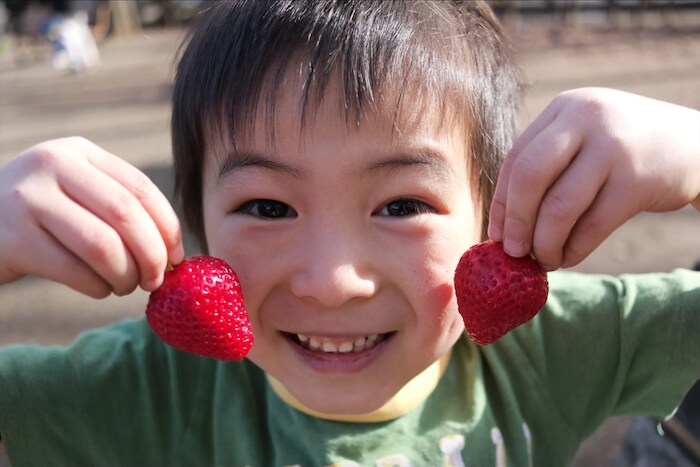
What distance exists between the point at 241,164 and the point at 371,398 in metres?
0.47

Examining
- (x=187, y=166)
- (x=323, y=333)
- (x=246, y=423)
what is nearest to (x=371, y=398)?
(x=323, y=333)

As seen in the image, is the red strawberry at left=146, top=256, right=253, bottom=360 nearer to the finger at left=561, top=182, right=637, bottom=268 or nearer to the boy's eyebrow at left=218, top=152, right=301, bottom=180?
the boy's eyebrow at left=218, top=152, right=301, bottom=180

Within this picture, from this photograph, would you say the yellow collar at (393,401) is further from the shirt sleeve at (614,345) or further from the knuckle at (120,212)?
the knuckle at (120,212)

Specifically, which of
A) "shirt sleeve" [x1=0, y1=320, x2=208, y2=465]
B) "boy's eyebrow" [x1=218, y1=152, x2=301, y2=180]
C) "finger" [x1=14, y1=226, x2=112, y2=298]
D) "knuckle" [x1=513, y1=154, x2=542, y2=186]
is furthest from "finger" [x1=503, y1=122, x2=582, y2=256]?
"shirt sleeve" [x1=0, y1=320, x2=208, y2=465]

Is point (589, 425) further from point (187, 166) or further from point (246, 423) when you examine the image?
point (187, 166)

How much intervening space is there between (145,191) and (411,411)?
28.9 inches

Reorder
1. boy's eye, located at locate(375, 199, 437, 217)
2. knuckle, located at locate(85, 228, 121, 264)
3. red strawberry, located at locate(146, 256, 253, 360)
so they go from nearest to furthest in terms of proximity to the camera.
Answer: knuckle, located at locate(85, 228, 121, 264), red strawberry, located at locate(146, 256, 253, 360), boy's eye, located at locate(375, 199, 437, 217)

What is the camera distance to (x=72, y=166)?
110 cm

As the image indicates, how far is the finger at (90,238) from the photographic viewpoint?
1060mm

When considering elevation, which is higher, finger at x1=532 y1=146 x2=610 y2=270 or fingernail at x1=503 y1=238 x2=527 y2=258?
finger at x1=532 y1=146 x2=610 y2=270

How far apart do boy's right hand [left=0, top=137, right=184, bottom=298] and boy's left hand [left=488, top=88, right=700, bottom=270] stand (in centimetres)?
51

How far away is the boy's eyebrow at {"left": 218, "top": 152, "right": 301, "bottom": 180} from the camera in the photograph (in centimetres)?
123

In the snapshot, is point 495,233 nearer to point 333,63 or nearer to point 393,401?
point 333,63

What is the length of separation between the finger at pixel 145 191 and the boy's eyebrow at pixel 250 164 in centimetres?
20
